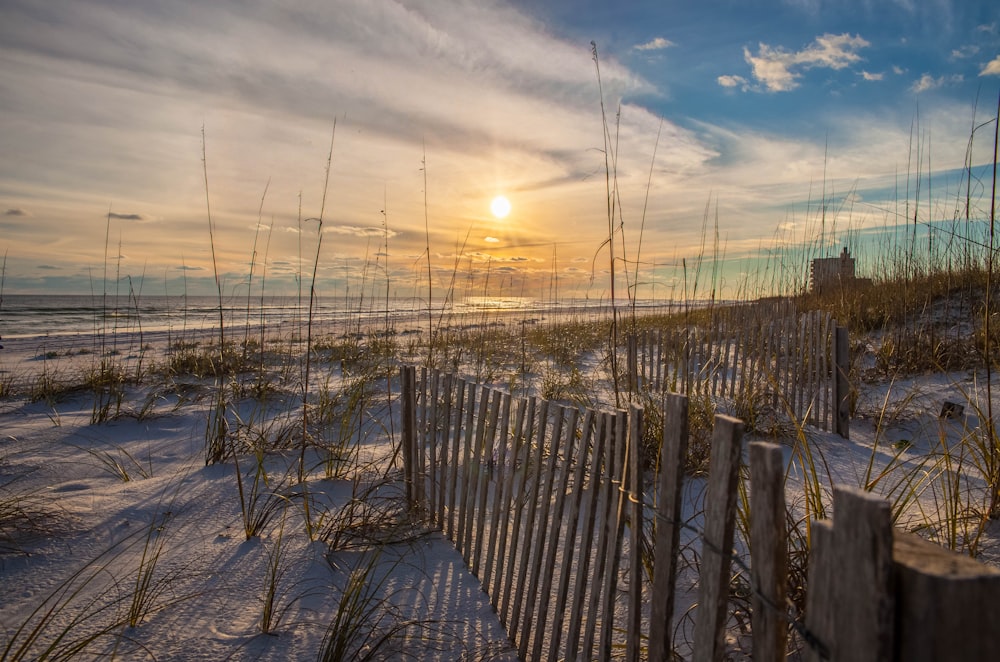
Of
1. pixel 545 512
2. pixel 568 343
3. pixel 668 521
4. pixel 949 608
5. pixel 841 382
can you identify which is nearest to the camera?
pixel 949 608

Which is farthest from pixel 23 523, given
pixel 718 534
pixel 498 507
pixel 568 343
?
pixel 568 343

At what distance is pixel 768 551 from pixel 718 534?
0.49ft

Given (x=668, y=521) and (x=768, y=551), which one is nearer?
(x=768, y=551)

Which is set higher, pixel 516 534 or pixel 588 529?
pixel 588 529

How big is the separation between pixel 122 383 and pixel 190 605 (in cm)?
553

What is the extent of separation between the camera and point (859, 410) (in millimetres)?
5305

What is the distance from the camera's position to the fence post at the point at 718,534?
111 cm

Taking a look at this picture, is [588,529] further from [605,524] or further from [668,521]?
[668,521]

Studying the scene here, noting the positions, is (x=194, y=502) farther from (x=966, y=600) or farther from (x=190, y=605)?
(x=966, y=600)

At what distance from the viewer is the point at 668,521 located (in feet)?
4.57

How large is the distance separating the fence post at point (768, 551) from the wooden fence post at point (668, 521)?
0.99 ft

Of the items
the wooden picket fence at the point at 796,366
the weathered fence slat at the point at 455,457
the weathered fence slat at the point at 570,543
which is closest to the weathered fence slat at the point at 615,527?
the weathered fence slat at the point at 570,543

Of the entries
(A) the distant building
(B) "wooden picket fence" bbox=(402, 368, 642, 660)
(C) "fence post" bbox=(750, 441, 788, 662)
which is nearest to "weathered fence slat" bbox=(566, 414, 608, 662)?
(B) "wooden picket fence" bbox=(402, 368, 642, 660)

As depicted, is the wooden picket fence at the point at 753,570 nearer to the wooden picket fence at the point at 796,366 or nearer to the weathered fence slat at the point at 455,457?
the weathered fence slat at the point at 455,457
